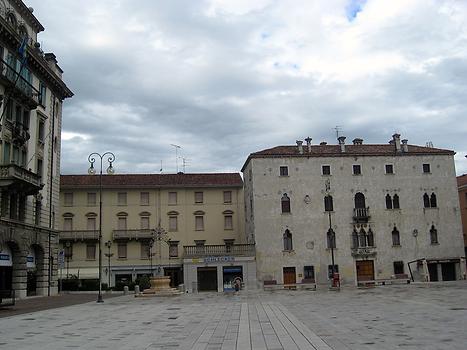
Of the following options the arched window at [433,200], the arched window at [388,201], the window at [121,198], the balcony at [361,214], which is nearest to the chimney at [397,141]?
the arched window at [388,201]

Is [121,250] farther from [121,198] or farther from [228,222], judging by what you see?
[228,222]

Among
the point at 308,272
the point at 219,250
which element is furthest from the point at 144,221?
the point at 308,272

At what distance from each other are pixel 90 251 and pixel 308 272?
25420mm

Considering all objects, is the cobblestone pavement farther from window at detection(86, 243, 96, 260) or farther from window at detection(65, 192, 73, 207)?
window at detection(65, 192, 73, 207)

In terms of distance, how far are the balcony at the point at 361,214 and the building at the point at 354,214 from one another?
4.3 inches

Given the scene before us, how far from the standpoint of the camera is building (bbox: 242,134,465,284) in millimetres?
56000

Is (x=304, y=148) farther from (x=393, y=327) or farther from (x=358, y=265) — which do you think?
(x=393, y=327)

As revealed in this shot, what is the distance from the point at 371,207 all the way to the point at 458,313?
3815cm

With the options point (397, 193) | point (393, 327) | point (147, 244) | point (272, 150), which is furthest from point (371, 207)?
point (393, 327)

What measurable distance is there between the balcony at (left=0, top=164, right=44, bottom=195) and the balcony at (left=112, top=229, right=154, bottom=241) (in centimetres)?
2361

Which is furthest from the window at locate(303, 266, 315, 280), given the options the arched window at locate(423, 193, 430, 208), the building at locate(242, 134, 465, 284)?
the arched window at locate(423, 193, 430, 208)

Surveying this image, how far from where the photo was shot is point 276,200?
56875 millimetres

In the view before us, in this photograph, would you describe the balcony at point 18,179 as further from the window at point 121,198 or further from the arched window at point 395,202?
the arched window at point 395,202

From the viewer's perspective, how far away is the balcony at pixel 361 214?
56875 mm
